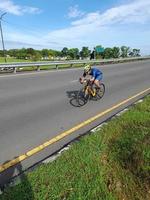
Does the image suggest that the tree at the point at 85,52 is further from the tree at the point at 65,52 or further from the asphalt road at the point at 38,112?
the asphalt road at the point at 38,112

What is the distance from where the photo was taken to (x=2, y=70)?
25406mm

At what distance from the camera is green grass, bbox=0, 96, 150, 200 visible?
172 inches

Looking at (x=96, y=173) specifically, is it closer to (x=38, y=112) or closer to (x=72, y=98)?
(x=38, y=112)

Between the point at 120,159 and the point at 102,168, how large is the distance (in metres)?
0.57

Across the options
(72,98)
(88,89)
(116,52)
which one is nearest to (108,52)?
(116,52)

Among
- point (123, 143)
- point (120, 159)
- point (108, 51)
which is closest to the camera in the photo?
point (120, 159)

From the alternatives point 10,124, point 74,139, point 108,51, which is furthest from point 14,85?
point 108,51

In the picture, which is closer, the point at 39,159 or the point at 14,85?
the point at 39,159

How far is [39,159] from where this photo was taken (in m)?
5.82

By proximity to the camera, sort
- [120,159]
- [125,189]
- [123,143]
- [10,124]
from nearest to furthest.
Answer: [125,189] → [120,159] → [123,143] → [10,124]

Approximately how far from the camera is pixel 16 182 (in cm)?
470

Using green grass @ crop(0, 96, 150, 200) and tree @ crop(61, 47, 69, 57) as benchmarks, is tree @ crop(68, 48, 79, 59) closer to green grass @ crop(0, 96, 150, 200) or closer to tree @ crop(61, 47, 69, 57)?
tree @ crop(61, 47, 69, 57)

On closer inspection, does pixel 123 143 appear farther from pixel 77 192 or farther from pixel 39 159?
pixel 77 192

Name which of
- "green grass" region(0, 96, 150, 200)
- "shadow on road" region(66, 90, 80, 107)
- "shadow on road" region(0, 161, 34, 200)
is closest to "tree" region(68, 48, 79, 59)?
"shadow on road" region(66, 90, 80, 107)
